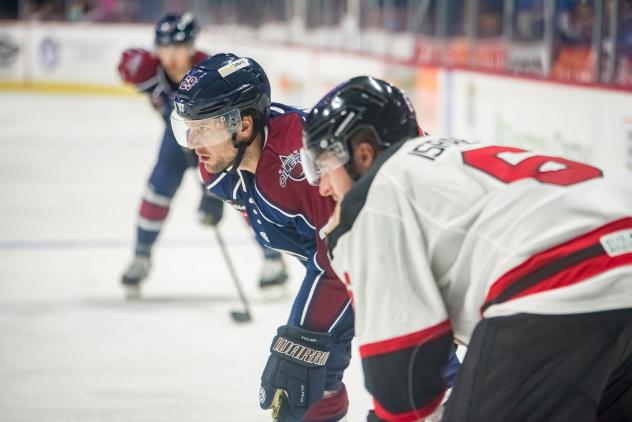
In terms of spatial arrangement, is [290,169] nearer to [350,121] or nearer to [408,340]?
[350,121]

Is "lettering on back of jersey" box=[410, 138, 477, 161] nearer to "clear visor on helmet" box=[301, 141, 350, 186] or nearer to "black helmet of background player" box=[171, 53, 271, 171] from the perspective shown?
"clear visor on helmet" box=[301, 141, 350, 186]

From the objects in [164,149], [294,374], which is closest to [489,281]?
[294,374]

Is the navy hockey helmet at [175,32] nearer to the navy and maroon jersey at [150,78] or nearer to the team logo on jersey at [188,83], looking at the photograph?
the navy and maroon jersey at [150,78]

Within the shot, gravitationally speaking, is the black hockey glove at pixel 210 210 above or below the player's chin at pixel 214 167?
below

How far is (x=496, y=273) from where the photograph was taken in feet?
4.87

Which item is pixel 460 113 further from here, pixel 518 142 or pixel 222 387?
pixel 222 387

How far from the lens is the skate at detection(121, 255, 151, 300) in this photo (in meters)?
4.49

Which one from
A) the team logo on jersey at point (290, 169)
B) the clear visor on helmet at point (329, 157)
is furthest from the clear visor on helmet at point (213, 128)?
the clear visor on helmet at point (329, 157)

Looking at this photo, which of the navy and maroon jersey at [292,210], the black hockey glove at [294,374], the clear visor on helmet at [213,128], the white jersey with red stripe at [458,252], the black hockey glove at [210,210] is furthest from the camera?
the black hockey glove at [210,210]

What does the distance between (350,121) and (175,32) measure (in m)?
2.93

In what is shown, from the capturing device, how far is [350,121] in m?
1.61

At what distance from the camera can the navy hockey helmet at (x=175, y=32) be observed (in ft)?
14.4

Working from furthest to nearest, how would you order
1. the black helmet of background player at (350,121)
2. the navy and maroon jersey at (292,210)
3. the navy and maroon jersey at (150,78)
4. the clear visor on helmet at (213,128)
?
the navy and maroon jersey at (150,78) < the clear visor on helmet at (213,128) < the navy and maroon jersey at (292,210) < the black helmet of background player at (350,121)

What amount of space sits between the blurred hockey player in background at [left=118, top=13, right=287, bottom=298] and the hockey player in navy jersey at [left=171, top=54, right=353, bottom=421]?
1.89m
